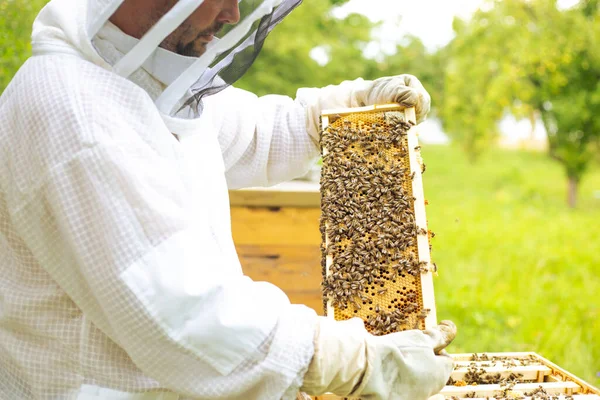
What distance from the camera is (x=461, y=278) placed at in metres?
7.57

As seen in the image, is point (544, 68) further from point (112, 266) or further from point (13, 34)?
point (112, 266)

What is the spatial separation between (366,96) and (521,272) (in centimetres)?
576

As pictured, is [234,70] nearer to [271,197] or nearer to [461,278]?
[271,197]

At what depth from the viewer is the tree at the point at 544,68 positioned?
12.9 metres

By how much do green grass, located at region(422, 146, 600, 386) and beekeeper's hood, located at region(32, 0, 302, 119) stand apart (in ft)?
12.6

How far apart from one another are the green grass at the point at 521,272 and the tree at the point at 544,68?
69.1 inches

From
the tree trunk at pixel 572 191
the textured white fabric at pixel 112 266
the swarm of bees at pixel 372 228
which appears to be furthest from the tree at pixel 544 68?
the textured white fabric at pixel 112 266

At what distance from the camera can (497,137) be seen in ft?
59.8

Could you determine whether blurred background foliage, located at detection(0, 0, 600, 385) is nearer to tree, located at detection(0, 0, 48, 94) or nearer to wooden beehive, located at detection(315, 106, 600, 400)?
tree, located at detection(0, 0, 48, 94)

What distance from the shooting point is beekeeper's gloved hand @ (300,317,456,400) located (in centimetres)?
186

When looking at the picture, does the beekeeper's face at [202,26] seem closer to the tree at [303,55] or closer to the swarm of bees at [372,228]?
the swarm of bees at [372,228]

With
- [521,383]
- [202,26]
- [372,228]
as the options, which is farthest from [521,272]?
[202,26]

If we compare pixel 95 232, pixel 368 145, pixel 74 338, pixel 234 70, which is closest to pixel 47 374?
pixel 74 338

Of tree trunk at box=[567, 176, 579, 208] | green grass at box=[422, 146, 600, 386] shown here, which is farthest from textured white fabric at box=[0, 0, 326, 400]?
tree trunk at box=[567, 176, 579, 208]
